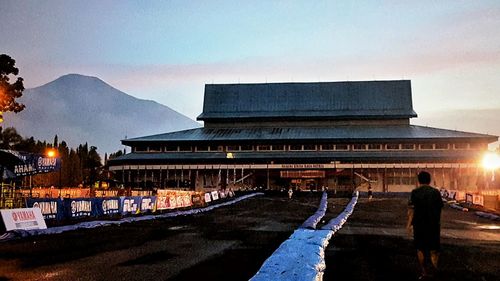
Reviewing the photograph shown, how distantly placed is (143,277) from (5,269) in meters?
3.47

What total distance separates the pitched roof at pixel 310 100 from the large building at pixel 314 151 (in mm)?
237

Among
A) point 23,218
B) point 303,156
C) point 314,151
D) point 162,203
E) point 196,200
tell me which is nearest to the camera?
point 23,218

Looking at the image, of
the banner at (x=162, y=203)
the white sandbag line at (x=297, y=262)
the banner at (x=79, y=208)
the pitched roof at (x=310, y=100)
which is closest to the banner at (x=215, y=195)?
the banner at (x=162, y=203)

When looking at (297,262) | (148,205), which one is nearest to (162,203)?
(148,205)

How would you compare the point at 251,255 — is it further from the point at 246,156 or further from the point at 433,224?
the point at 246,156

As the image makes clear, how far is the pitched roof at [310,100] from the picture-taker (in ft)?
323

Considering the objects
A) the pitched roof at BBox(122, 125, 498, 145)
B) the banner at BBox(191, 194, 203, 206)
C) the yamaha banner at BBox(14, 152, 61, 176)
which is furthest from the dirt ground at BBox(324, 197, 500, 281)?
the pitched roof at BBox(122, 125, 498, 145)

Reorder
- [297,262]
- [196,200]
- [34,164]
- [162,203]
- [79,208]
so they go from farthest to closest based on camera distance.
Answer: [196,200], [162,203], [34,164], [79,208], [297,262]

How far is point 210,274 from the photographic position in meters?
11.2

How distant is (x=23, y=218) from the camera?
20531mm

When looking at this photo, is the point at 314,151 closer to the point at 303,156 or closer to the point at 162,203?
the point at 303,156

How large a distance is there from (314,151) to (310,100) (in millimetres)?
17676

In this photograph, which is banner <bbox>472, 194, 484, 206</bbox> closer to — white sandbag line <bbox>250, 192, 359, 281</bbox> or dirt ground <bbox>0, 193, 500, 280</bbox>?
dirt ground <bbox>0, 193, 500, 280</bbox>

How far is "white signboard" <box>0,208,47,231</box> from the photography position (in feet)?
63.0
